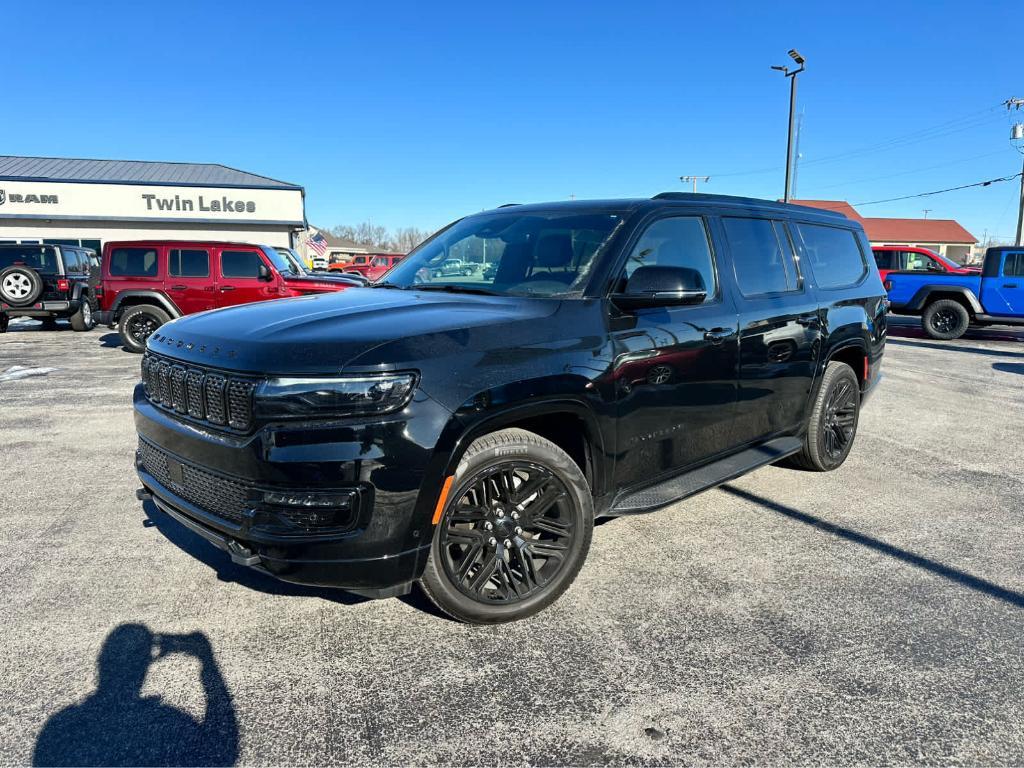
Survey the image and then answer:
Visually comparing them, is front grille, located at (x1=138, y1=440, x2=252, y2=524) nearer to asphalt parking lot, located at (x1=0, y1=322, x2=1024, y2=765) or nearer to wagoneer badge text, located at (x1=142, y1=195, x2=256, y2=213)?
asphalt parking lot, located at (x1=0, y1=322, x2=1024, y2=765)

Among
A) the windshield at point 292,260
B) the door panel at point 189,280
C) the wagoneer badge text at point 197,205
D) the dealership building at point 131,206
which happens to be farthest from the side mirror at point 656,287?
the wagoneer badge text at point 197,205

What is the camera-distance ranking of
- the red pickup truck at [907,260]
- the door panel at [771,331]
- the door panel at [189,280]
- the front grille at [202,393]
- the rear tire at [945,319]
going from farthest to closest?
the red pickup truck at [907,260], the rear tire at [945,319], the door panel at [189,280], the door panel at [771,331], the front grille at [202,393]

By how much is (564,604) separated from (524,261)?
175cm

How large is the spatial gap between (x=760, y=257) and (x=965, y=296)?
13.0m

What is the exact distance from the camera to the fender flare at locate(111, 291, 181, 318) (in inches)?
449

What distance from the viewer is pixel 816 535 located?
3.96m

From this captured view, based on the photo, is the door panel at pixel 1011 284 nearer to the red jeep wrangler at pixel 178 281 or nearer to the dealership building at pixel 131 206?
the red jeep wrangler at pixel 178 281

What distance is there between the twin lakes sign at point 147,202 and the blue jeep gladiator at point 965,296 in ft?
91.6

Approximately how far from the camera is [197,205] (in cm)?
3272

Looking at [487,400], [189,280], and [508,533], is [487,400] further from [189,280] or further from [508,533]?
[189,280]

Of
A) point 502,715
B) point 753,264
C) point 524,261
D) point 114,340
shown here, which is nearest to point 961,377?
point 753,264

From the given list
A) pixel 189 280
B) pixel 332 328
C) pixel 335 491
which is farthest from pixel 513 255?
pixel 189 280

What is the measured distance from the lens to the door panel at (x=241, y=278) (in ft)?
38.3

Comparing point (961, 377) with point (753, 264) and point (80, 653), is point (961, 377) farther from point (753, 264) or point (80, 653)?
point (80, 653)
